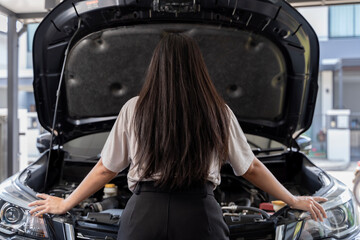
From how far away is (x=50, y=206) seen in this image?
1.81m

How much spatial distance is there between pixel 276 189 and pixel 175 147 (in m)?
0.57

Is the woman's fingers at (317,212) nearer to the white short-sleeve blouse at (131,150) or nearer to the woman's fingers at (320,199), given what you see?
the woman's fingers at (320,199)

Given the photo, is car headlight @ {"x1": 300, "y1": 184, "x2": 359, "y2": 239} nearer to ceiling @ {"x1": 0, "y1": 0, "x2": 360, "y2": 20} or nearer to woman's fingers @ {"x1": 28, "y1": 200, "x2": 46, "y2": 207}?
woman's fingers @ {"x1": 28, "y1": 200, "x2": 46, "y2": 207}

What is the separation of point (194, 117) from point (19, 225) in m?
1.11

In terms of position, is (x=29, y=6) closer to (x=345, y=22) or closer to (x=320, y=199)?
(x=320, y=199)

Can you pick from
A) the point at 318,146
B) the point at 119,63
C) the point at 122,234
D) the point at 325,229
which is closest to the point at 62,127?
the point at 119,63

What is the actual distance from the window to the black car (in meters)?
13.0

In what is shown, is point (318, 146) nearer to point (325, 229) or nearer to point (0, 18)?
point (0, 18)

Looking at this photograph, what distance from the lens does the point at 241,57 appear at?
274 centimetres

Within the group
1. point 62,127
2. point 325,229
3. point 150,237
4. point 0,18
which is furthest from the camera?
point 0,18

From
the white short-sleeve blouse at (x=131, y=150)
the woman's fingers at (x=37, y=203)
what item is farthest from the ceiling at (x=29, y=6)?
the woman's fingers at (x=37, y=203)

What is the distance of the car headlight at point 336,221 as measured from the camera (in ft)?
6.00

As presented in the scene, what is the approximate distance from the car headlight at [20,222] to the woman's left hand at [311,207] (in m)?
1.18

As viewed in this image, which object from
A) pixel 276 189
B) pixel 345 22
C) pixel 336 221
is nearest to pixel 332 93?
pixel 345 22
